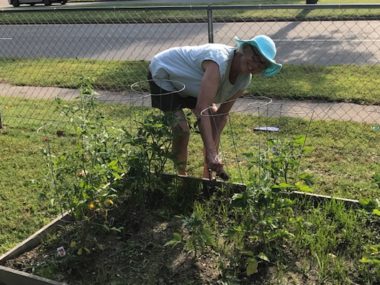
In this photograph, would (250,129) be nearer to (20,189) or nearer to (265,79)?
(265,79)

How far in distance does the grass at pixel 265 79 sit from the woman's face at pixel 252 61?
330 cm

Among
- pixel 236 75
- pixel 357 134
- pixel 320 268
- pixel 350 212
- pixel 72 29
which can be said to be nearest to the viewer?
pixel 320 268

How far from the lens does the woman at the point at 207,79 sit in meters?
3.29

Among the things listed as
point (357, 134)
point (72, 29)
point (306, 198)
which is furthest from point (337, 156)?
point (72, 29)

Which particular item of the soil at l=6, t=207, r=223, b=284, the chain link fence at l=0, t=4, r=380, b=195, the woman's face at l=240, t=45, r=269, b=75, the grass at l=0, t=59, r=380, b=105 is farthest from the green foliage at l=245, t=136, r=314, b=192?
the grass at l=0, t=59, r=380, b=105

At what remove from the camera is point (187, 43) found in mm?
10867

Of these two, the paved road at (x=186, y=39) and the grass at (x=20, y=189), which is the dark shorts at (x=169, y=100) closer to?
the grass at (x=20, y=189)

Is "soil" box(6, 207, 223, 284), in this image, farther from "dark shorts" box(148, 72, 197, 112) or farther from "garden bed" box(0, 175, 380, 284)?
"dark shorts" box(148, 72, 197, 112)

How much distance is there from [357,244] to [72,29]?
494 inches

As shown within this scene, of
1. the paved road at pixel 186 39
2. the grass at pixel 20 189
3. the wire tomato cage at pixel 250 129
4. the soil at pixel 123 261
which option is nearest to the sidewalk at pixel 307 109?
the wire tomato cage at pixel 250 129

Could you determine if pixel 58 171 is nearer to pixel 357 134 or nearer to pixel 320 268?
pixel 320 268

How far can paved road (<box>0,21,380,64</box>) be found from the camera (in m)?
9.36

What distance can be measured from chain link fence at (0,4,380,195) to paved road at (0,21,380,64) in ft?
0.07

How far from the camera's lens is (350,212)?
130 inches
